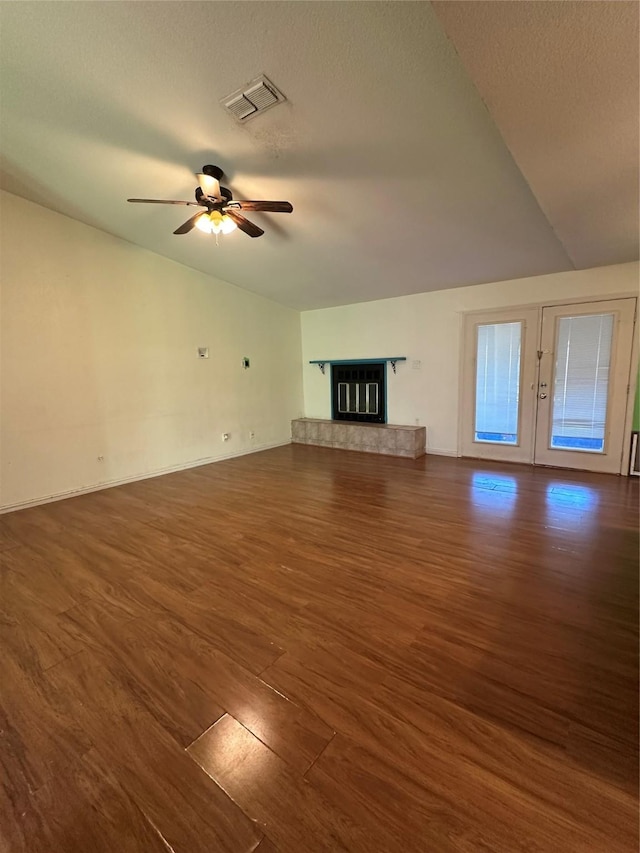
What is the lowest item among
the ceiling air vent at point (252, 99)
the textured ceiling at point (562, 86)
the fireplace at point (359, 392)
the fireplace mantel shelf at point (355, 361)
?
the fireplace at point (359, 392)

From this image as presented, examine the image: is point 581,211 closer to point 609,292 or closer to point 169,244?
point 609,292

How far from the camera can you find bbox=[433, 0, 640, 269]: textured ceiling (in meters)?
1.32

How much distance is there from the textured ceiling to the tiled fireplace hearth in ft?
11.0

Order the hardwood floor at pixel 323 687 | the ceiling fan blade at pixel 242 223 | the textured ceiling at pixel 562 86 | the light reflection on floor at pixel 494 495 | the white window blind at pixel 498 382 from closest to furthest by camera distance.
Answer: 1. the hardwood floor at pixel 323 687
2. the textured ceiling at pixel 562 86
3. the ceiling fan blade at pixel 242 223
4. the light reflection on floor at pixel 494 495
5. the white window blind at pixel 498 382

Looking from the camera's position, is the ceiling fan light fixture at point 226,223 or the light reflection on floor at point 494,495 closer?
the ceiling fan light fixture at point 226,223

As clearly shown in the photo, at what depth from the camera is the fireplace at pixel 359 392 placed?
5984mm

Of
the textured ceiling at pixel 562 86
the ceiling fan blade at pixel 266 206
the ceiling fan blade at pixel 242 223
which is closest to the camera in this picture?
the textured ceiling at pixel 562 86

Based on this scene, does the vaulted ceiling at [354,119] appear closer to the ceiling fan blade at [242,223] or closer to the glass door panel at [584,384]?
the ceiling fan blade at [242,223]

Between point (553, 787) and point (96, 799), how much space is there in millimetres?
1444

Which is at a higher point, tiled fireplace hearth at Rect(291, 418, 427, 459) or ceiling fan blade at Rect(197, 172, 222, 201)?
ceiling fan blade at Rect(197, 172, 222, 201)

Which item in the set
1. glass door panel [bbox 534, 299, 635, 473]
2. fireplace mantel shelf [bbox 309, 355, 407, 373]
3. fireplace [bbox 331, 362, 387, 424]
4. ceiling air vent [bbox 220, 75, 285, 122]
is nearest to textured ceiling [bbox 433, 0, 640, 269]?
ceiling air vent [bbox 220, 75, 285, 122]

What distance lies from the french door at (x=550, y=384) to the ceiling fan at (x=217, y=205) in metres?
3.39

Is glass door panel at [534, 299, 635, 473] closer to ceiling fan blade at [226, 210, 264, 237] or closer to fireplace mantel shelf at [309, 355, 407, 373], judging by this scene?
fireplace mantel shelf at [309, 355, 407, 373]

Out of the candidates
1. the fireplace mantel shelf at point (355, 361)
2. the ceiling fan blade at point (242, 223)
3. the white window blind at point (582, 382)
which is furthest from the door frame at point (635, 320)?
the ceiling fan blade at point (242, 223)
